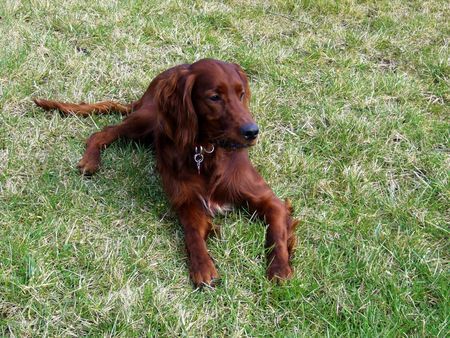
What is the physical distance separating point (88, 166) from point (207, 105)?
0.86 metres

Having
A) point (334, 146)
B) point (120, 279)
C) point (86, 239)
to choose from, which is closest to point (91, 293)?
point (120, 279)

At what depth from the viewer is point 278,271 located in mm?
2555

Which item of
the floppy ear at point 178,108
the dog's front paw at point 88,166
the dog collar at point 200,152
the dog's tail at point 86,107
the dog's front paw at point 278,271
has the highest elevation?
the floppy ear at point 178,108

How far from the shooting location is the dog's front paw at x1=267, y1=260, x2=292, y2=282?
2.52 meters

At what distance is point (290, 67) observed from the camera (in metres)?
4.43

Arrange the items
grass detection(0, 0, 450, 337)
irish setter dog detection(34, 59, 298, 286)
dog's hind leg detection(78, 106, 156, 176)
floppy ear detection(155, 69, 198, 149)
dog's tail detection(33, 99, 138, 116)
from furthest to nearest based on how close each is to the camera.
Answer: dog's tail detection(33, 99, 138, 116), dog's hind leg detection(78, 106, 156, 176), floppy ear detection(155, 69, 198, 149), irish setter dog detection(34, 59, 298, 286), grass detection(0, 0, 450, 337)

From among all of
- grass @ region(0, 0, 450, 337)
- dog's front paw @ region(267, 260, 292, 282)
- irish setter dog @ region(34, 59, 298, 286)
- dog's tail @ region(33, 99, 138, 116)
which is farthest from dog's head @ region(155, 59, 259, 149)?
dog's tail @ region(33, 99, 138, 116)

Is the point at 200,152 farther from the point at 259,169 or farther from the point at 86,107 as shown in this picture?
the point at 86,107

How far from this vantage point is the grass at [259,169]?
2.38m

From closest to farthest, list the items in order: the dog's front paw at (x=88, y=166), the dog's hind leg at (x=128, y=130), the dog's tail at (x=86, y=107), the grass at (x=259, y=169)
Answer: the grass at (x=259, y=169) → the dog's front paw at (x=88, y=166) → the dog's hind leg at (x=128, y=130) → the dog's tail at (x=86, y=107)

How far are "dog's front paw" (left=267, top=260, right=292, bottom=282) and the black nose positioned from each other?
0.58m

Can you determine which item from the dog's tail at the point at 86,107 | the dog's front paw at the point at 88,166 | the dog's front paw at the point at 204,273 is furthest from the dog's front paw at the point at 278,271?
the dog's tail at the point at 86,107

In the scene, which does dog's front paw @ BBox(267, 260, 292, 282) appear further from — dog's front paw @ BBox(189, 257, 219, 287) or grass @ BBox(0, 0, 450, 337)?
dog's front paw @ BBox(189, 257, 219, 287)

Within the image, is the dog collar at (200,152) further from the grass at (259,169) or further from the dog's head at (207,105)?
the grass at (259,169)
